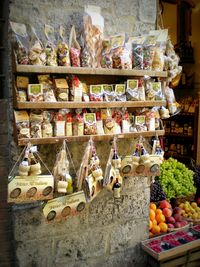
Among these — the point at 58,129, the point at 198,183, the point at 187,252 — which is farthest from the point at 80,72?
the point at 198,183

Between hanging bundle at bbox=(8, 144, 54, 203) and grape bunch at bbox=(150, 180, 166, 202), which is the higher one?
hanging bundle at bbox=(8, 144, 54, 203)

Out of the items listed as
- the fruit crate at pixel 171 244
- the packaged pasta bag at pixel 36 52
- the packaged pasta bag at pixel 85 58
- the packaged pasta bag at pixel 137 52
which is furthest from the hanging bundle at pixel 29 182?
the fruit crate at pixel 171 244

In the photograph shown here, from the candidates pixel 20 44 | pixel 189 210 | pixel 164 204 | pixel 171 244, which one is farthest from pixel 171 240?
pixel 20 44

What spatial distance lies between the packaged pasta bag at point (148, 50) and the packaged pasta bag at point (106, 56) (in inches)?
10.3

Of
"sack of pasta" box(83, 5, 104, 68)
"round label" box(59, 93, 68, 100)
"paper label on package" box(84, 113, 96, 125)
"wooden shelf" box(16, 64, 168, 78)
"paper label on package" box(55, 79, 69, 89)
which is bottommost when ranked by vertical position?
"paper label on package" box(84, 113, 96, 125)

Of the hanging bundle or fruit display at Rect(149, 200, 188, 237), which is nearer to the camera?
the hanging bundle

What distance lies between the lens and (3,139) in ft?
6.88

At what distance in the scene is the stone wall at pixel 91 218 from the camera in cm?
212

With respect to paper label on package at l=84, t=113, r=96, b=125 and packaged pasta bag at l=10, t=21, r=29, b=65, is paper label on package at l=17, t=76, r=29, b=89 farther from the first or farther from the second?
paper label on package at l=84, t=113, r=96, b=125

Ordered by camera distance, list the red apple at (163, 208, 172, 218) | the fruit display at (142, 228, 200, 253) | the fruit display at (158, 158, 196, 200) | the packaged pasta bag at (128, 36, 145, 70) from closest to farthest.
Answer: the packaged pasta bag at (128, 36, 145, 70), the fruit display at (142, 228, 200, 253), the red apple at (163, 208, 172, 218), the fruit display at (158, 158, 196, 200)

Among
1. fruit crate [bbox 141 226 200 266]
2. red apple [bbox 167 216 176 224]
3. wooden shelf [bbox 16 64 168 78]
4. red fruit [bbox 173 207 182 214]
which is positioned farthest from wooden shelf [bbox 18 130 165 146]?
red fruit [bbox 173 207 182 214]

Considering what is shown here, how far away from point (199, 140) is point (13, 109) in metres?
4.52

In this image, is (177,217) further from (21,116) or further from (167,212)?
(21,116)

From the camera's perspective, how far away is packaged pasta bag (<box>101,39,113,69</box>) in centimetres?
217
